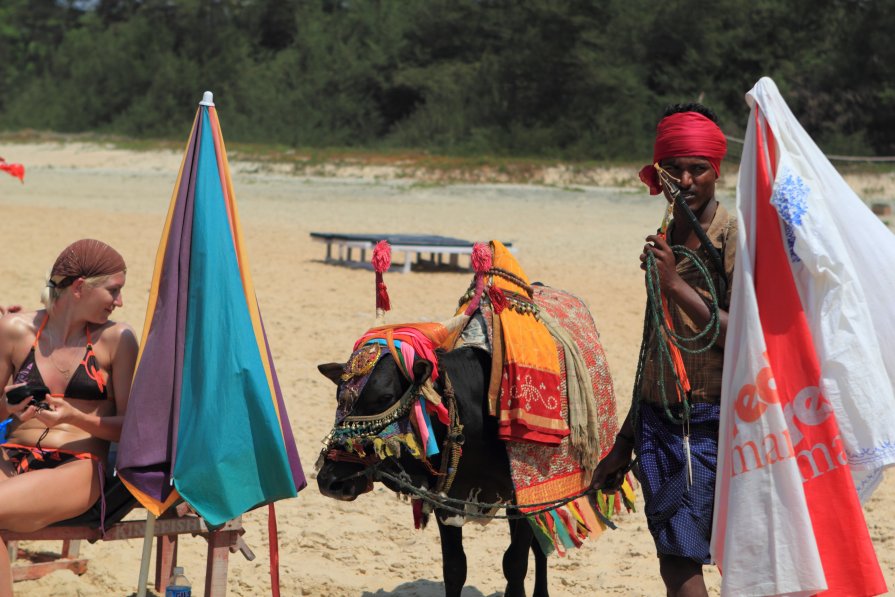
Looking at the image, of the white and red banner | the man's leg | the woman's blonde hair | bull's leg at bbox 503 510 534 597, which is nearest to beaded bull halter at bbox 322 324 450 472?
bull's leg at bbox 503 510 534 597

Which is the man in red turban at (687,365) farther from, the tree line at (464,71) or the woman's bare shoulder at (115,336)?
the tree line at (464,71)

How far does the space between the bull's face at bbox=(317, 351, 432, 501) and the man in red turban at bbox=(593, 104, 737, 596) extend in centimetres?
119

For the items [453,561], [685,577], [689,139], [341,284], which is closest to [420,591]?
[453,561]

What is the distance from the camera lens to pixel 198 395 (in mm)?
4137

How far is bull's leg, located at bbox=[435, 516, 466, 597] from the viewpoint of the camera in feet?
16.4

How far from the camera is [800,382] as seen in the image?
336cm

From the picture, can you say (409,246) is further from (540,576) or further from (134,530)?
(134,530)

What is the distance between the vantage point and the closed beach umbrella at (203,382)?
4125 millimetres

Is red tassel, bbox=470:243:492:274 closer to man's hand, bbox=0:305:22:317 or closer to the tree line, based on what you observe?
man's hand, bbox=0:305:22:317

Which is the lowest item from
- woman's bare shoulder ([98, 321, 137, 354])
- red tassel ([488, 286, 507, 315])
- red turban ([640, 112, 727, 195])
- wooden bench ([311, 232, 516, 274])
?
woman's bare shoulder ([98, 321, 137, 354])

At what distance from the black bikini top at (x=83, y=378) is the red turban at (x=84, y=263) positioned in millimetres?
269

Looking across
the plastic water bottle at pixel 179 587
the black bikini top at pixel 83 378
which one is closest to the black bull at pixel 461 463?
the plastic water bottle at pixel 179 587

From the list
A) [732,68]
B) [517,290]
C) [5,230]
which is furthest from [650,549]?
[732,68]

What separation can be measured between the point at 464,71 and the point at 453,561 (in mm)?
38775
